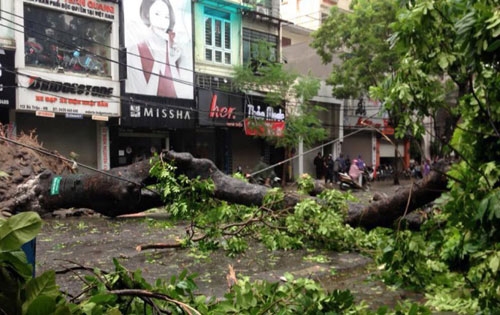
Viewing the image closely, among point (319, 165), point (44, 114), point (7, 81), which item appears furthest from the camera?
point (319, 165)

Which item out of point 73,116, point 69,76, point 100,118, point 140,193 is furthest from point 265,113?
point 140,193

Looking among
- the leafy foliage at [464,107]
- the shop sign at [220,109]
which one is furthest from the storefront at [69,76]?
the leafy foliage at [464,107]

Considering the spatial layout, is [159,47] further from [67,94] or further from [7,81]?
[7,81]

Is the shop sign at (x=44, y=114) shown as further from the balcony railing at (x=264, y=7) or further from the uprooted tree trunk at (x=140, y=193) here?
the balcony railing at (x=264, y=7)

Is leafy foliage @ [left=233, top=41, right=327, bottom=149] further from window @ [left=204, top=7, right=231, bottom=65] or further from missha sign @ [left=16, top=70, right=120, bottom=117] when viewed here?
missha sign @ [left=16, top=70, right=120, bottom=117]

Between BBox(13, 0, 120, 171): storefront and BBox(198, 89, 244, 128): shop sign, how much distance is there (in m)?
4.25

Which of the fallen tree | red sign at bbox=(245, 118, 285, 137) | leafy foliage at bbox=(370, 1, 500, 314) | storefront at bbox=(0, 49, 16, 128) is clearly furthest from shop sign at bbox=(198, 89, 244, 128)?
leafy foliage at bbox=(370, 1, 500, 314)

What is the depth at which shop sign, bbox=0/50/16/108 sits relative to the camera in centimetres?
1430

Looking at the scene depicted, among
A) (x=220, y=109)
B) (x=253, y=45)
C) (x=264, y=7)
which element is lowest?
(x=220, y=109)

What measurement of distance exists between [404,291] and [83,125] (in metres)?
15.4

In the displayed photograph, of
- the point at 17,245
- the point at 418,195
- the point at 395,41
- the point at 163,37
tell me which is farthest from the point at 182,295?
the point at 163,37

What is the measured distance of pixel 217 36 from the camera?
21.7 meters

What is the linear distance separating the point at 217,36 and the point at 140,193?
15.0 m

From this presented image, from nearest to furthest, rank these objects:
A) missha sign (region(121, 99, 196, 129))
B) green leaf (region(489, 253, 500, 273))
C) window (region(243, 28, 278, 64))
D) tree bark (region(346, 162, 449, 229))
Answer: green leaf (region(489, 253, 500, 273)) < tree bark (region(346, 162, 449, 229)) < missha sign (region(121, 99, 196, 129)) < window (region(243, 28, 278, 64))
